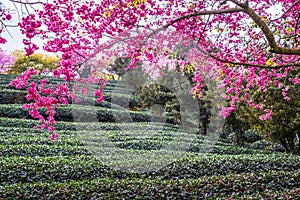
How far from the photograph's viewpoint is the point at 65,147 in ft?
31.6

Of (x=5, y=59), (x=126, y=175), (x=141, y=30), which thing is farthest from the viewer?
(x=5, y=59)

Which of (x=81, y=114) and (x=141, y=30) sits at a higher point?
(x=141, y=30)

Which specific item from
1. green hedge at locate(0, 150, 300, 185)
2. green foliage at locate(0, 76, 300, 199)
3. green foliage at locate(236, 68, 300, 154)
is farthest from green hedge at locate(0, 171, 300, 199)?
green foliage at locate(236, 68, 300, 154)

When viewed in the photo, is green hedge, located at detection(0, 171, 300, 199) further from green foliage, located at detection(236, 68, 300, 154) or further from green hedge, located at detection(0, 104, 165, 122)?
green hedge, located at detection(0, 104, 165, 122)

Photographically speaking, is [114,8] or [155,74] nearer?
[114,8]

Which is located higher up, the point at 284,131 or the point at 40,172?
the point at 284,131

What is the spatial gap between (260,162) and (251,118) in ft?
7.69

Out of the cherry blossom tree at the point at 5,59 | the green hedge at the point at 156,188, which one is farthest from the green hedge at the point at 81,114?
the cherry blossom tree at the point at 5,59

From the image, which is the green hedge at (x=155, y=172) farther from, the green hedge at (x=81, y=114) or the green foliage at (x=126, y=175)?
the green hedge at (x=81, y=114)

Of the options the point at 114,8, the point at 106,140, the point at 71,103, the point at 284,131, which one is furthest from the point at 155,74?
the point at 114,8

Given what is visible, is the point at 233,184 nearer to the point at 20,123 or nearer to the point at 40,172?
the point at 40,172

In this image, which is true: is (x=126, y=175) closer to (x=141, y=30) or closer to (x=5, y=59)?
(x=141, y=30)

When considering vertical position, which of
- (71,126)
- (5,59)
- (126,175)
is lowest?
(126,175)

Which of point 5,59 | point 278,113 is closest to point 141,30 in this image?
point 278,113
